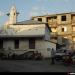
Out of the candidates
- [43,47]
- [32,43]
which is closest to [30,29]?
[32,43]

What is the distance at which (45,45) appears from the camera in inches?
1458

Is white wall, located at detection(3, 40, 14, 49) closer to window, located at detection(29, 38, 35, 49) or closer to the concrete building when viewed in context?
the concrete building

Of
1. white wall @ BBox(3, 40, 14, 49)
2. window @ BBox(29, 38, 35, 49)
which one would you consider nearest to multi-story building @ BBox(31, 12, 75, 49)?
window @ BBox(29, 38, 35, 49)

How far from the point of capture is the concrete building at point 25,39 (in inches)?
1443

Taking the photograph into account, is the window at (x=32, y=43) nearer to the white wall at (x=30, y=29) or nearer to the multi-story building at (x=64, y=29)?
the white wall at (x=30, y=29)

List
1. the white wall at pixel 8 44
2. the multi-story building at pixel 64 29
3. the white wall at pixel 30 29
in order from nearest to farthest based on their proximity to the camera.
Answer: the white wall at pixel 8 44
the white wall at pixel 30 29
the multi-story building at pixel 64 29

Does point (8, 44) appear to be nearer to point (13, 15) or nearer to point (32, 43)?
point (32, 43)

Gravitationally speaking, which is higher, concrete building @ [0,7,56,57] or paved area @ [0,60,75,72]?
concrete building @ [0,7,56,57]

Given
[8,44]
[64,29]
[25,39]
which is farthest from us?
[64,29]

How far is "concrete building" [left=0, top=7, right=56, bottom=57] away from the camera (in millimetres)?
36656

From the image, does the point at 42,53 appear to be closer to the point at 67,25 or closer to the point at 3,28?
the point at 3,28

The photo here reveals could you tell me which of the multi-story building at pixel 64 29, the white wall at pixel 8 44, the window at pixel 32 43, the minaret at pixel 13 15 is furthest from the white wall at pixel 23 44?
the multi-story building at pixel 64 29

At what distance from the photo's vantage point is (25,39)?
37000 mm

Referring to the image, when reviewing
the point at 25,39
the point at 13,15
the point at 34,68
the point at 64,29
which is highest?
the point at 13,15
